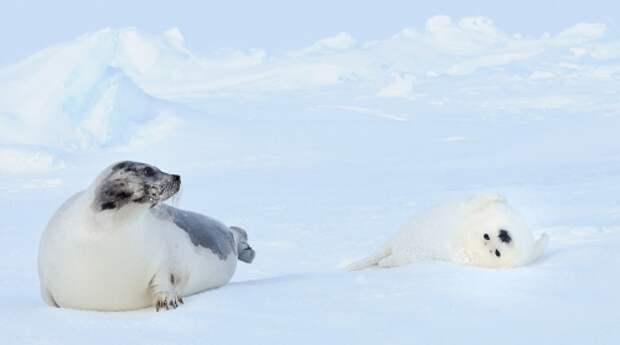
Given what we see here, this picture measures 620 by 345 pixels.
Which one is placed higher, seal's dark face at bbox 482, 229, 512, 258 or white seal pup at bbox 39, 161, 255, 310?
seal's dark face at bbox 482, 229, 512, 258

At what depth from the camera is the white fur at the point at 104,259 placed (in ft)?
9.86

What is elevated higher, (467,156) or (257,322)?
(467,156)

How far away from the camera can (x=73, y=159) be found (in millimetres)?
17219

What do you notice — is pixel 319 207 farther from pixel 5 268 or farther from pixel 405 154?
pixel 405 154

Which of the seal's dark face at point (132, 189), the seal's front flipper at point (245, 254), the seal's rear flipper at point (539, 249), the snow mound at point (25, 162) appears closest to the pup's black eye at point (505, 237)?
the seal's rear flipper at point (539, 249)

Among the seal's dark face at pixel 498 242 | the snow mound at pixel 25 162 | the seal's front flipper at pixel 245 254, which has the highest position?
the snow mound at pixel 25 162

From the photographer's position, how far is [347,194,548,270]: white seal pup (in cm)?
420

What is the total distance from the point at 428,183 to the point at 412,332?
40.0 feet

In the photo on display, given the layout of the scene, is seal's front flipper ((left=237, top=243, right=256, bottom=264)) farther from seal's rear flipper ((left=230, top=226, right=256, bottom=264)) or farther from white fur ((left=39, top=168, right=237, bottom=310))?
white fur ((left=39, top=168, right=237, bottom=310))

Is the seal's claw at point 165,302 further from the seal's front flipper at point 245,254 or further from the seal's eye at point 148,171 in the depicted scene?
the seal's front flipper at point 245,254

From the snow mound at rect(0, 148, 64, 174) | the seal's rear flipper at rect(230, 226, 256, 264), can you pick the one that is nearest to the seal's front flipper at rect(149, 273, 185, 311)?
the seal's rear flipper at rect(230, 226, 256, 264)

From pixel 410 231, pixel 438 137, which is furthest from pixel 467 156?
pixel 410 231

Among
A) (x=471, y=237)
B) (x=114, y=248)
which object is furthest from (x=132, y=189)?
(x=471, y=237)

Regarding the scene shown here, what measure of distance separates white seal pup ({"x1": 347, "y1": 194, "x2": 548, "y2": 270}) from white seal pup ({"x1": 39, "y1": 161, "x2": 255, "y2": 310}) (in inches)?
62.4
